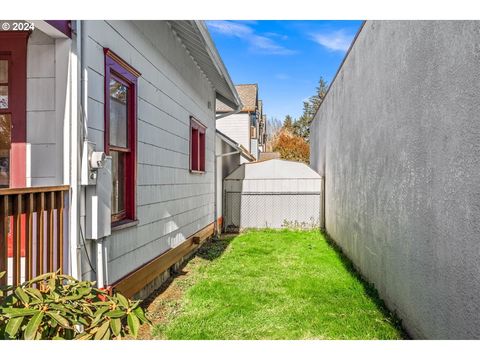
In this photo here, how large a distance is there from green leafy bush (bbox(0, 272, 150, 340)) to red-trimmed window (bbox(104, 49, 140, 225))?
71.8 inches

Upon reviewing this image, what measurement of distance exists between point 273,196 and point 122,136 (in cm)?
721

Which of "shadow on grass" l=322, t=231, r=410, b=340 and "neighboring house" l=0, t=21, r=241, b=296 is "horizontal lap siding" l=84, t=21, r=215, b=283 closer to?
"neighboring house" l=0, t=21, r=241, b=296

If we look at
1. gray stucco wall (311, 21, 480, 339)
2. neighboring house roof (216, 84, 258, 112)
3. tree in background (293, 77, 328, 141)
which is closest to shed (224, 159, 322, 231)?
gray stucco wall (311, 21, 480, 339)

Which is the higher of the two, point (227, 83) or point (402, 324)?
point (227, 83)

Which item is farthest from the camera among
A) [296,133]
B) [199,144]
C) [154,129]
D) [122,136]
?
[296,133]

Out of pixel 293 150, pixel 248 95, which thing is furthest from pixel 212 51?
pixel 293 150

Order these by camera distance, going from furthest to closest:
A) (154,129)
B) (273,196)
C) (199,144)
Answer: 1. (273,196)
2. (199,144)
3. (154,129)

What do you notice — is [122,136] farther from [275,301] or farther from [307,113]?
[307,113]

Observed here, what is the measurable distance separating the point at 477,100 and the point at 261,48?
21.5 feet

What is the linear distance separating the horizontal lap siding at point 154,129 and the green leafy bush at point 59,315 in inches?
47.5

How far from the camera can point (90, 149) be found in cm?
296
